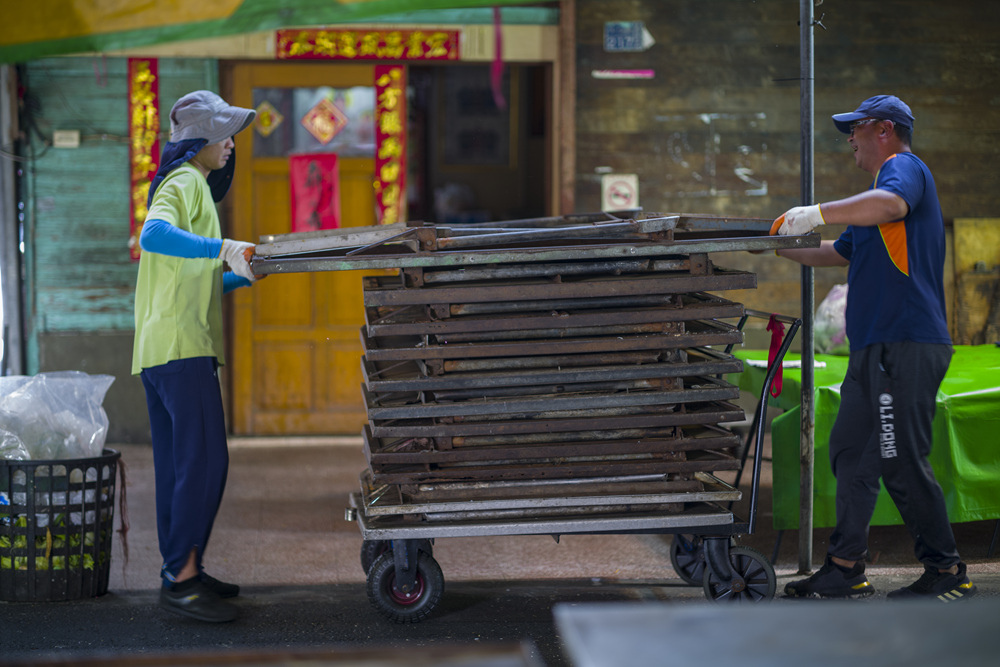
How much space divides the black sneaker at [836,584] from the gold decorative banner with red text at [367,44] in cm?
491

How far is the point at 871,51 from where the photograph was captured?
293 inches

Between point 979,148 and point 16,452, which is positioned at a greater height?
point 979,148

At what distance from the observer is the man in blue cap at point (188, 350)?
3.81 metres

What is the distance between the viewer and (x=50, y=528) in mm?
3939

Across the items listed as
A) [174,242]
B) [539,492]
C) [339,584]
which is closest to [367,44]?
[174,242]

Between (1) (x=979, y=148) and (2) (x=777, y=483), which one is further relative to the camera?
(1) (x=979, y=148)

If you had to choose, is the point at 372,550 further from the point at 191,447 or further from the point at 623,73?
the point at 623,73

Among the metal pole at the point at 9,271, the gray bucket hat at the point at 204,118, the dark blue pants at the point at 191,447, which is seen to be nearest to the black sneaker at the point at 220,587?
the dark blue pants at the point at 191,447

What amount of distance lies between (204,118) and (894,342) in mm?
2825

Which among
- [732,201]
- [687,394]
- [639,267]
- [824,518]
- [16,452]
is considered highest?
[732,201]

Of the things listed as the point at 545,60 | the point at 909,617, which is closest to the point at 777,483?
the point at 909,617

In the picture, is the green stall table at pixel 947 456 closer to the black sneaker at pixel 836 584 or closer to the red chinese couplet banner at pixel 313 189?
the black sneaker at pixel 836 584

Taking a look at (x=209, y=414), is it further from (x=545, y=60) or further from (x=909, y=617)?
(x=545, y=60)

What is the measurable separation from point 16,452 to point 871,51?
21.3 ft
